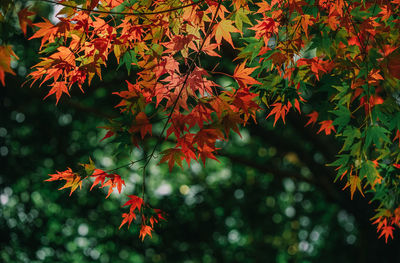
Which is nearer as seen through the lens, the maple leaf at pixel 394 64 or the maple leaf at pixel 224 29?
the maple leaf at pixel 394 64

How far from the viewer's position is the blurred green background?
637cm

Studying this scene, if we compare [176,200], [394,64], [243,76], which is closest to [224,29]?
[243,76]

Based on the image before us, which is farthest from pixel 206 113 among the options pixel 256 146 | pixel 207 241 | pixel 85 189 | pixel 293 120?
pixel 207 241

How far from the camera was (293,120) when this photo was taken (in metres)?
5.45

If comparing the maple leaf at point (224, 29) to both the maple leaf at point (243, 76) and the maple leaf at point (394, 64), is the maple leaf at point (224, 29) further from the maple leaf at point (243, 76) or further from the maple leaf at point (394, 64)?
the maple leaf at point (394, 64)

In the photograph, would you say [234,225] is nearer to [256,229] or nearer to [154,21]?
[256,229]

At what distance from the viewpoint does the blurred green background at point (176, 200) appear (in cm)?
637

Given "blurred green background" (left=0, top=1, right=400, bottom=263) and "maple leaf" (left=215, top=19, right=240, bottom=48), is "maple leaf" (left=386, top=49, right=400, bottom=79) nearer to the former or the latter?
"maple leaf" (left=215, top=19, right=240, bottom=48)

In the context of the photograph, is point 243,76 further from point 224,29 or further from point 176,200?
point 176,200

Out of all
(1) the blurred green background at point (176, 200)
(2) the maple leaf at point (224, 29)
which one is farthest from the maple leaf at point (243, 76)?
(1) the blurred green background at point (176, 200)

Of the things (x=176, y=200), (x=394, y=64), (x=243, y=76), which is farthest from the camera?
(x=176, y=200)

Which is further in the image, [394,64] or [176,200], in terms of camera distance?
[176,200]

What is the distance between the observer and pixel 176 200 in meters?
9.41

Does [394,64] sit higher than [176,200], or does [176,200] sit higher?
[394,64]
